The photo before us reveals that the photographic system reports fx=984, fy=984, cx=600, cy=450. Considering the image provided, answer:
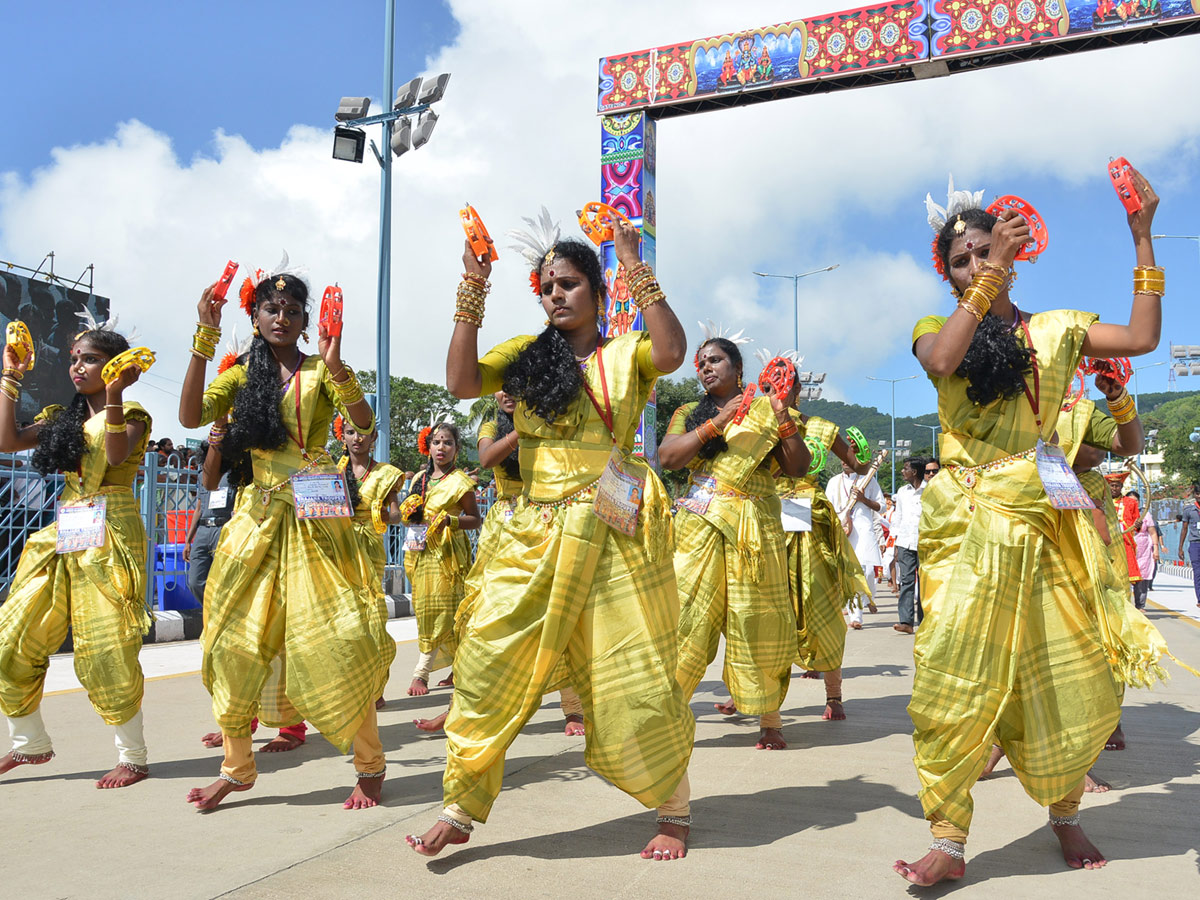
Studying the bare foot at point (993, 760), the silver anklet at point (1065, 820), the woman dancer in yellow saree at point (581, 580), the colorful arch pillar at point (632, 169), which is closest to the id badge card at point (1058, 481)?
the silver anklet at point (1065, 820)

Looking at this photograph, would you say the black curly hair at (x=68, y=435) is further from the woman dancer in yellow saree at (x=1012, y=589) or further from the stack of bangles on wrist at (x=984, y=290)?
the stack of bangles on wrist at (x=984, y=290)

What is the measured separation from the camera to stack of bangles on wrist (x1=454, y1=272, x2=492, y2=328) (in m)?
3.55

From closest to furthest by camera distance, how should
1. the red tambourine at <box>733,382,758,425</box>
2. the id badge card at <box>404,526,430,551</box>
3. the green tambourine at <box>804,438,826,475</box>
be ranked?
the red tambourine at <box>733,382,758,425</box>
the green tambourine at <box>804,438,826,475</box>
the id badge card at <box>404,526,430,551</box>

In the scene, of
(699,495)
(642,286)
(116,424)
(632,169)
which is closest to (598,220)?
(642,286)

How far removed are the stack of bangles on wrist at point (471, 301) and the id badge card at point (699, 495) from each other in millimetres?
2267

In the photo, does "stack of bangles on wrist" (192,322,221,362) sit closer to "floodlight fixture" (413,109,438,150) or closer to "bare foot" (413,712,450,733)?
"bare foot" (413,712,450,733)

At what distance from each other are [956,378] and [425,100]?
12.2 meters

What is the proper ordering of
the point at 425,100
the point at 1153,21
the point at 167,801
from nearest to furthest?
the point at 167,801 → the point at 425,100 → the point at 1153,21

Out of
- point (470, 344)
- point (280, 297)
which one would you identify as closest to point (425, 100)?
point (280, 297)

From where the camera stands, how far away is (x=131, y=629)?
15.4 feet

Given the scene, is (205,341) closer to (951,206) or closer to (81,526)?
(81,526)

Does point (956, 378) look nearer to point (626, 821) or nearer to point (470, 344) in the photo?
point (470, 344)

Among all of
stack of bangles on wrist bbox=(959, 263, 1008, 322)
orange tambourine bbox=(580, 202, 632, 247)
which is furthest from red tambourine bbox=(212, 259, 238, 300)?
A: stack of bangles on wrist bbox=(959, 263, 1008, 322)

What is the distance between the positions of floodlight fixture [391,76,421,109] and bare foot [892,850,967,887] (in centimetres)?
1321
